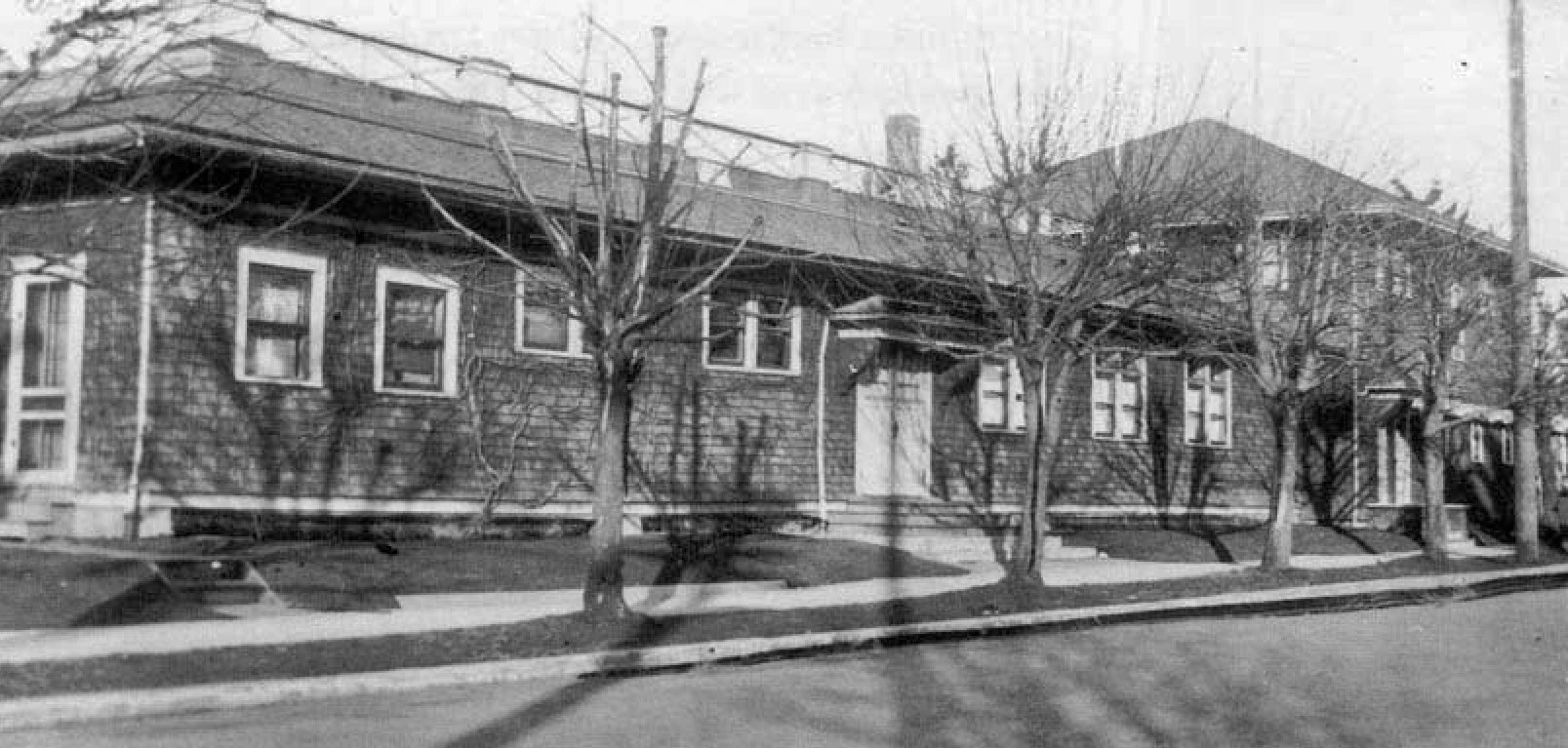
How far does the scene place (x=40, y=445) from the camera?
699 inches

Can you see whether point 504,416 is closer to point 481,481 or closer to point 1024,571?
point 481,481

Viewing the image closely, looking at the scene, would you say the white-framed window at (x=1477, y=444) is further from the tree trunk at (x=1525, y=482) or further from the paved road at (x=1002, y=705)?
the paved road at (x=1002, y=705)

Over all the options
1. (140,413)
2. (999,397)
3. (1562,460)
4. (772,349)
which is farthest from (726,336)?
(1562,460)

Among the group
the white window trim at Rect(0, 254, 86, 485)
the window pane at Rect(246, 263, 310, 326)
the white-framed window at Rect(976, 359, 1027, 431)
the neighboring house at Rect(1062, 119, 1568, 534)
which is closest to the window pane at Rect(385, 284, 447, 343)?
the window pane at Rect(246, 263, 310, 326)

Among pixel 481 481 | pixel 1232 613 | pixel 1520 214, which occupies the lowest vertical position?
pixel 1232 613

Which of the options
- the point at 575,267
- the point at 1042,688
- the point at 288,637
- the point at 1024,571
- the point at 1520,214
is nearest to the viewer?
the point at 1042,688

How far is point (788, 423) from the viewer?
24031 mm

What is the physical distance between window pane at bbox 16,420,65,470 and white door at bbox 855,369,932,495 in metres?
11.5

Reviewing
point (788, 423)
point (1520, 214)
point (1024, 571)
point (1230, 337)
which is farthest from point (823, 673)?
point (1520, 214)

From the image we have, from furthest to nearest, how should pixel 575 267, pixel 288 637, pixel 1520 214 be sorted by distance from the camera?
pixel 1520 214 → pixel 575 267 → pixel 288 637

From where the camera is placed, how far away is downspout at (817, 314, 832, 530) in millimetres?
24484

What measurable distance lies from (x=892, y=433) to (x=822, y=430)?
4.88ft

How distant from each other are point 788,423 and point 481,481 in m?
5.37

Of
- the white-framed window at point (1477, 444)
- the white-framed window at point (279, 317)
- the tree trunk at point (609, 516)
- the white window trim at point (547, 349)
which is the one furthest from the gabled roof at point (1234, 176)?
the white-framed window at point (1477, 444)
